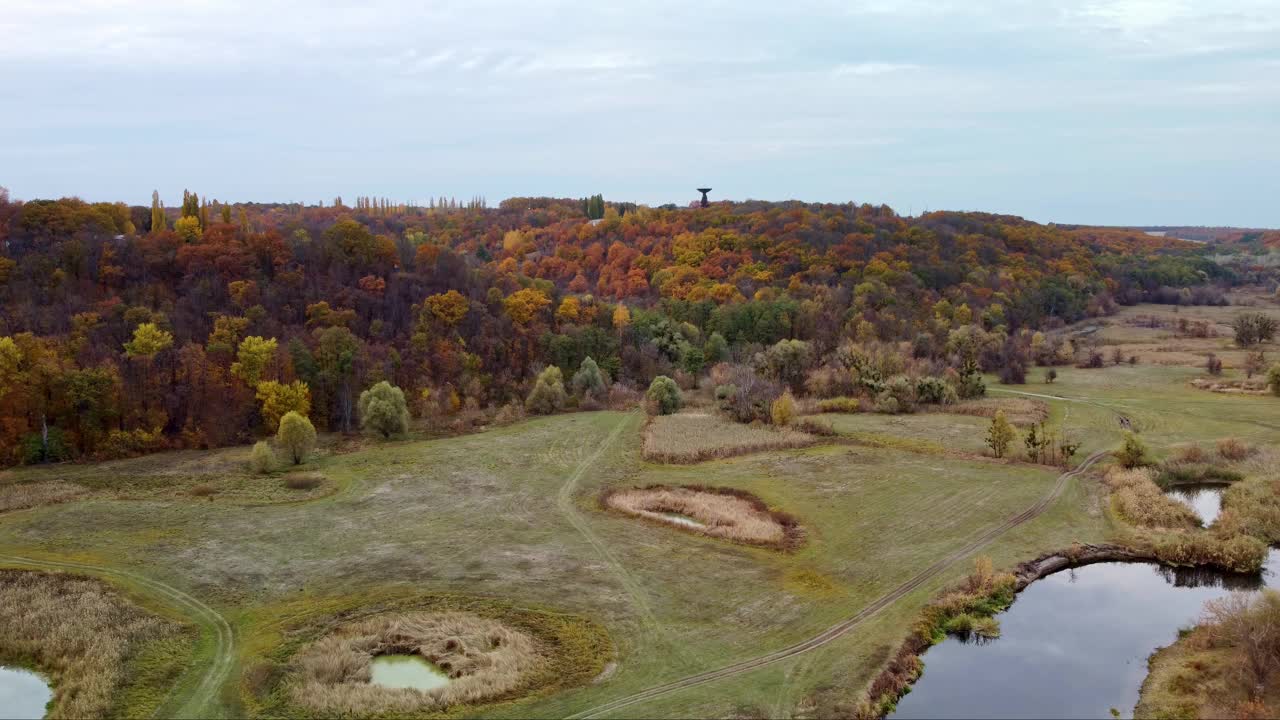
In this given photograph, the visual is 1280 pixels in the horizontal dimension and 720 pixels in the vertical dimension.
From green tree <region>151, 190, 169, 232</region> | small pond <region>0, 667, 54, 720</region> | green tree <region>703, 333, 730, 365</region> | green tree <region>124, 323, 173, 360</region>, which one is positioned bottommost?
small pond <region>0, 667, 54, 720</region>

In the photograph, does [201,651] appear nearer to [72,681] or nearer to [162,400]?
[72,681]

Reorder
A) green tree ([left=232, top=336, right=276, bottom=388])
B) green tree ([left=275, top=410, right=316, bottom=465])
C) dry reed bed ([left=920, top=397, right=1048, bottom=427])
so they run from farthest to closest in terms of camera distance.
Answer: dry reed bed ([left=920, top=397, right=1048, bottom=427]) → green tree ([left=232, top=336, right=276, bottom=388]) → green tree ([left=275, top=410, right=316, bottom=465])

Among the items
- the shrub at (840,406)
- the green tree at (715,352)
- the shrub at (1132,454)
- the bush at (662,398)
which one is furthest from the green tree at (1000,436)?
the green tree at (715,352)

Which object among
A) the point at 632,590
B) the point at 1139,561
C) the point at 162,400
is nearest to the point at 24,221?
the point at 162,400

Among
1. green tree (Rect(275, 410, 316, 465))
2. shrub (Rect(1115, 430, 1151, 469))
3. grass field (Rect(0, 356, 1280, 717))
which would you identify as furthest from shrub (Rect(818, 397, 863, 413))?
green tree (Rect(275, 410, 316, 465))

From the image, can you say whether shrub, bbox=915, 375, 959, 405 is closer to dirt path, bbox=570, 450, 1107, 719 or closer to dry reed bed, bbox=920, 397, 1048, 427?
dry reed bed, bbox=920, 397, 1048, 427

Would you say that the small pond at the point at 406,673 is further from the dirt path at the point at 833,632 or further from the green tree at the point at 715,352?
the green tree at the point at 715,352
